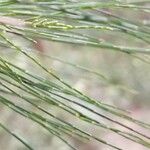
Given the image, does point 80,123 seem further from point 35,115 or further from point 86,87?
point 35,115

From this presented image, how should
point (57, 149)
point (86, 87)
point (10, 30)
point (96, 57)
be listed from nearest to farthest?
point (10, 30), point (57, 149), point (86, 87), point (96, 57)

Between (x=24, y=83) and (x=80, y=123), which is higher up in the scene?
(x=24, y=83)

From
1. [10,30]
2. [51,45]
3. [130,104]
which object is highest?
[10,30]

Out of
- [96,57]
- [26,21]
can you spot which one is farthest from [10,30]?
[96,57]

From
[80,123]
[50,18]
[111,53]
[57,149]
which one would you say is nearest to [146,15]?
[111,53]

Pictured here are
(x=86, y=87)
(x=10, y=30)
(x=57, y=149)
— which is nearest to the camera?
(x=10, y=30)

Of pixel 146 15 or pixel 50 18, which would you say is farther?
pixel 146 15
